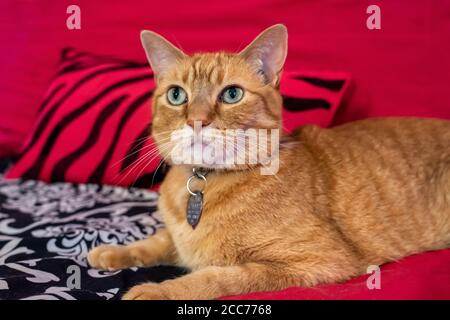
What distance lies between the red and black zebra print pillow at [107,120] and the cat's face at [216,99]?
535 mm

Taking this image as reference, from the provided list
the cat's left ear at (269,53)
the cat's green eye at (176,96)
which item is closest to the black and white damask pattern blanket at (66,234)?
the cat's green eye at (176,96)

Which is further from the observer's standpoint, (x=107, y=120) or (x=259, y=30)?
(x=259, y=30)

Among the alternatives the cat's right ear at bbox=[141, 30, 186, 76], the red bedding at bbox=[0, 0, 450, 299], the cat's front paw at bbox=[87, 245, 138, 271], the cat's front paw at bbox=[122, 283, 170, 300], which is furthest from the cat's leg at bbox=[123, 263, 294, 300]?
the red bedding at bbox=[0, 0, 450, 299]

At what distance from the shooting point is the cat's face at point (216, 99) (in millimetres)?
1281

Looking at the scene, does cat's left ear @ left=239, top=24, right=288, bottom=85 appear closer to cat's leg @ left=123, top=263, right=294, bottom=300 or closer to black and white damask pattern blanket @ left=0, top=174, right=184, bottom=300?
cat's leg @ left=123, top=263, right=294, bottom=300

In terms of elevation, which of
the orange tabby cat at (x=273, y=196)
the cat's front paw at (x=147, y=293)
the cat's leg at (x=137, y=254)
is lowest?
the cat's leg at (x=137, y=254)

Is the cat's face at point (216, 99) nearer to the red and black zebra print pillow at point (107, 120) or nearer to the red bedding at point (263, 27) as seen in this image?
the red and black zebra print pillow at point (107, 120)

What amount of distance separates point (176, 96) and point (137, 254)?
0.48 m

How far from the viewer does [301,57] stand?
2.22 metres

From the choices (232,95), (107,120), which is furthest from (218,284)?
(107,120)

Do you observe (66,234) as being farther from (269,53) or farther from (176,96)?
(269,53)

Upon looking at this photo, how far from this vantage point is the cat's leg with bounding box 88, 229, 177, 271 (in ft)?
4.73

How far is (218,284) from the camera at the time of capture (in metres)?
1.20
